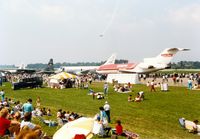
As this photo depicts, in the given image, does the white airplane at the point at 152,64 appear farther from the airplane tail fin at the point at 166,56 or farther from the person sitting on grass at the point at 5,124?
the person sitting on grass at the point at 5,124

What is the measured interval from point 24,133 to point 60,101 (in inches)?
1290

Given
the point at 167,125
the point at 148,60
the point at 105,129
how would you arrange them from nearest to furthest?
the point at 105,129 → the point at 167,125 → the point at 148,60

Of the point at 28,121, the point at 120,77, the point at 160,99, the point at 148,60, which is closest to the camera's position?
the point at 28,121

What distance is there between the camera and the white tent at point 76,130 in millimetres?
8773

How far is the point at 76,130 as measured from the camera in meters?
8.92

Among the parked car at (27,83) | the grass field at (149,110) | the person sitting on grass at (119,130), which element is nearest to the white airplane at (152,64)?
the parked car at (27,83)

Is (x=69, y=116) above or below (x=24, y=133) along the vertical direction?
below

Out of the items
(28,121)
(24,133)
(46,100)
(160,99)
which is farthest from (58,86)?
(24,133)

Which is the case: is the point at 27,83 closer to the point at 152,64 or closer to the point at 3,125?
the point at 152,64

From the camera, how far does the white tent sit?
8.77 metres

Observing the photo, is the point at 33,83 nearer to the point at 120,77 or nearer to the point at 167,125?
the point at 120,77

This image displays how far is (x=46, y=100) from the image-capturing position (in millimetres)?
40062

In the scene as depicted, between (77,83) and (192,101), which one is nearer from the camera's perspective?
(192,101)

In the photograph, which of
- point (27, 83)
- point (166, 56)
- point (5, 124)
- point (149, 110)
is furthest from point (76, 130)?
point (166, 56)
